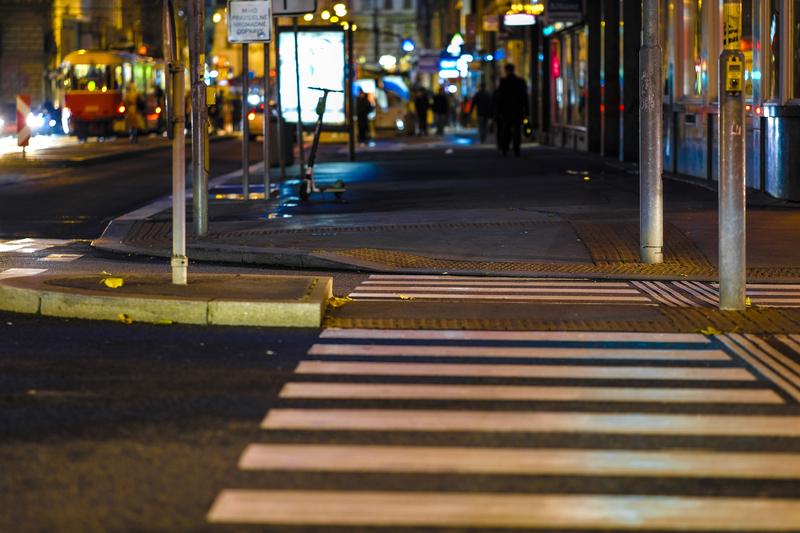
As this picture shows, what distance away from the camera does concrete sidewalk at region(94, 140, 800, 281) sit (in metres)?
14.3

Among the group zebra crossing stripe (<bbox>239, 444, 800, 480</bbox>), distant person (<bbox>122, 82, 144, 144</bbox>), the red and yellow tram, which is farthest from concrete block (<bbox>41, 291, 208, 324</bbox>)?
the red and yellow tram

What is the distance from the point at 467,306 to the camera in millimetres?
11414

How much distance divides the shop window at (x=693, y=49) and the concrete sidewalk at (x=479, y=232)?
2.07 metres

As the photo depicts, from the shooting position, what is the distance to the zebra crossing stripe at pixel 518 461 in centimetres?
630

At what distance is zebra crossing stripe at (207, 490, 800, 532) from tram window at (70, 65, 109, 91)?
2306 inches

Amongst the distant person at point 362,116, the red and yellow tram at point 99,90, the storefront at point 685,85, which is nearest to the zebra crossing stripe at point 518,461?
the storefront at point 685,85

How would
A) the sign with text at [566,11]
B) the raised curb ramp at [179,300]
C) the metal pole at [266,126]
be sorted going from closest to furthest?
the raised curb ramp at [179,300]
the metal pole at [266,126]
the sign with text at [566,11]

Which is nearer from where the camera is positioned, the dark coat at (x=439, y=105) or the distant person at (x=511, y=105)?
the distant person at (x=511, y=105)

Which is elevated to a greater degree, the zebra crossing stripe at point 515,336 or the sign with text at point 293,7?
the sign with text at point 293,7

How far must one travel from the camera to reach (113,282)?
1133 centimetres

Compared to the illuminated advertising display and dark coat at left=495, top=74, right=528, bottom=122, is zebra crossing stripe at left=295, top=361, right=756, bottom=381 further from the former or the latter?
dark coat at left=495, top=74, right=528, bottom=122

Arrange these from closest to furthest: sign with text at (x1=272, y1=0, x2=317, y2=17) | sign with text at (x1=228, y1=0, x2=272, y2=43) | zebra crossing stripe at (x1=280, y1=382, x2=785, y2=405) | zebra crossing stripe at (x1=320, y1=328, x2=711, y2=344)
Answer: zebra crossing stripe at (x1=280, y1=382, x2=785, y2=405), zebra crossing stripe at (x1=320, y1=328, x2=711, y2=344), sign with text at (x1=228, y1=0, x2=272, y2=43), sign with text at (x1=272, y1=0, x2=317, y2=17)

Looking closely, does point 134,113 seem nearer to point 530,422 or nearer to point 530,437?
point 530,422

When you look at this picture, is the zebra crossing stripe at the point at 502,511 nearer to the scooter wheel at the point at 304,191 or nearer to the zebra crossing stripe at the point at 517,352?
the zebra crossing stripe at the point at 517,352
